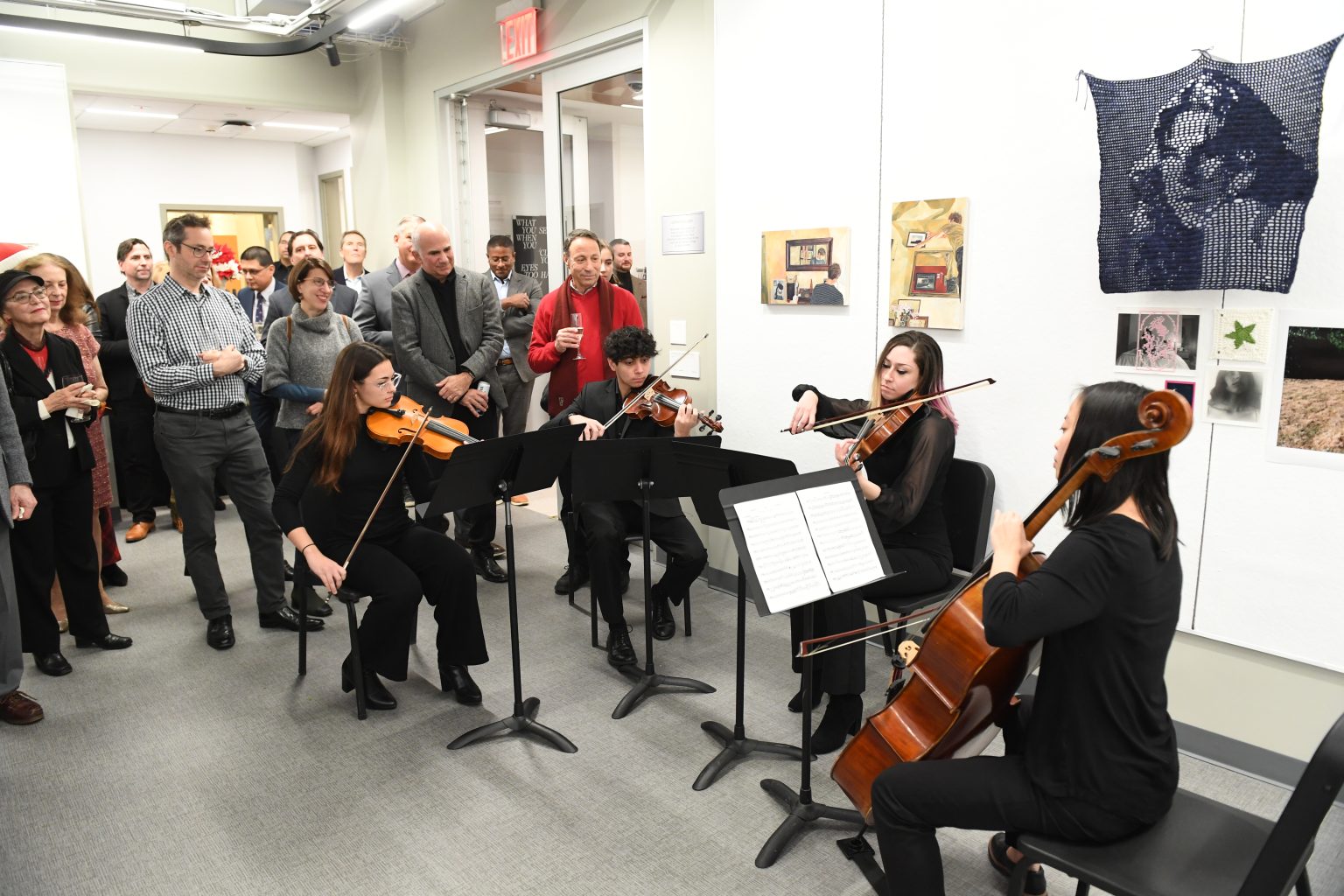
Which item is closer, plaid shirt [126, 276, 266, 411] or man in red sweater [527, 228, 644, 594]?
plaid shirt [126, 276, 266, 411]

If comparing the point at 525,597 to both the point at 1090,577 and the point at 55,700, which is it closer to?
the point at 55,700

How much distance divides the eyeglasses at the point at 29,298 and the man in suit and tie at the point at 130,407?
1623 mm

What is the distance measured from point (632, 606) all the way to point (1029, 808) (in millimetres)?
2553

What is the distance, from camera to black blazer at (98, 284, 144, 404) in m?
4.91

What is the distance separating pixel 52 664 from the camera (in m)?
3.42

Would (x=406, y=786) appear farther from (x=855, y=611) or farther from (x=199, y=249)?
Answer: (x=199, y=249)

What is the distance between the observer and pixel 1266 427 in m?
2.47

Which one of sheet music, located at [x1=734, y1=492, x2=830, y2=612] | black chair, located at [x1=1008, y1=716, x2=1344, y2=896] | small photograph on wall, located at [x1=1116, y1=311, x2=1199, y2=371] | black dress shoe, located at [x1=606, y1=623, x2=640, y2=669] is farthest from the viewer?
black dress shoe, located at [x1=606, y1=623, x2=640, y2=669]

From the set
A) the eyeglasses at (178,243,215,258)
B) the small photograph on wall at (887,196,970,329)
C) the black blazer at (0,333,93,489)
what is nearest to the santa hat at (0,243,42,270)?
the black blazer at (0,333,93,489)

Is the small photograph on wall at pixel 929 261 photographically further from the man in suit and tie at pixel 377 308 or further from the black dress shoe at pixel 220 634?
the black dress shoe at pixel 220 634

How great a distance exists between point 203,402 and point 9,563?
3.06 ft

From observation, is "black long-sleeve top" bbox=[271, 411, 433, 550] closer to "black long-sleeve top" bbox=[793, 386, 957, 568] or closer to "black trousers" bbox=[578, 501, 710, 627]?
"black trousers" bbox=[578, 501, 710, 627]

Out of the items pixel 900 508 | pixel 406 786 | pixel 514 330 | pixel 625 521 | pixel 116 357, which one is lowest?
pixel 406 786

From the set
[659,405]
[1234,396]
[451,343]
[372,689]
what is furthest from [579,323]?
[1234,396]
